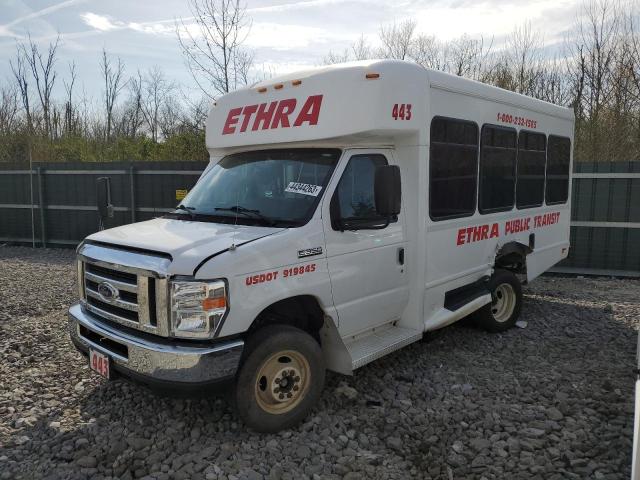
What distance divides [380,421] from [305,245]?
1.56m

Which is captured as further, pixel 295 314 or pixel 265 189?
pixel 265 189

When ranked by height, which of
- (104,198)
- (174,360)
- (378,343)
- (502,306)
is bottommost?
(502,306)

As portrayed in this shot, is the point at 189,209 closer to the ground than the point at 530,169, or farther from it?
closer to the ground

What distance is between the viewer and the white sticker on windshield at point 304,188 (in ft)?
13.4

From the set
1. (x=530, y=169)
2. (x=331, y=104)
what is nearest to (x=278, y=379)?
(x=331, y=104)

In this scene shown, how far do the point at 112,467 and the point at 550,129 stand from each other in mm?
6387

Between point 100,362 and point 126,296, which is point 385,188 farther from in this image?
point 100,362

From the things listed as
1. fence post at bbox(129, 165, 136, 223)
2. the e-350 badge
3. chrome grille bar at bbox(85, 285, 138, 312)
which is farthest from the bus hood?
fence post at bbox(129, 165, 136, 223)

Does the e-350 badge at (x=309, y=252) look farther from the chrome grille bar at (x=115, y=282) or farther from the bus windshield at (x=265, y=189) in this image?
the chrome grille bar at (x=115, y=282)

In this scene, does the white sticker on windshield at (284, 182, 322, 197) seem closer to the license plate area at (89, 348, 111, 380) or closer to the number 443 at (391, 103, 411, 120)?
the number 443 at (391, 103, 411, 120)

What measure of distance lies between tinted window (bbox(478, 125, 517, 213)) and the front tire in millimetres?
2832

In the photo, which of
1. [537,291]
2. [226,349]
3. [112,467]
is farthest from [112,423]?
[537,291]

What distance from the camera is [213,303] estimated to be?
3350 mm

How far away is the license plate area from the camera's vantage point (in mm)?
3694
